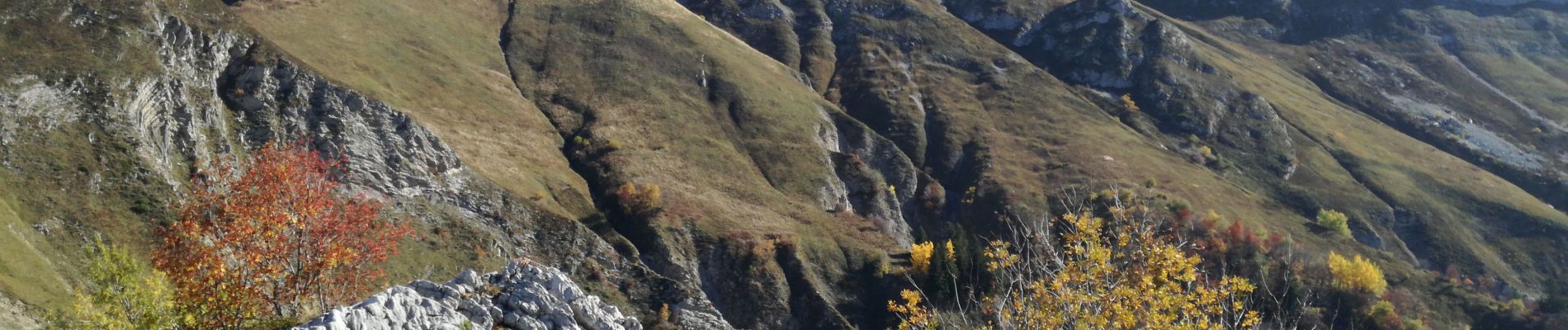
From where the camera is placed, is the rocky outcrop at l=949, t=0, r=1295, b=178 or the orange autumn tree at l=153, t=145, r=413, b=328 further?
the rocky outcrop at l=949, t=0, r=1295, b=178

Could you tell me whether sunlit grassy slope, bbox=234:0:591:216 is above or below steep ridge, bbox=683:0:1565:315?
above

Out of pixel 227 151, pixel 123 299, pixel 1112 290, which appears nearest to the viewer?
pixel 1112 290

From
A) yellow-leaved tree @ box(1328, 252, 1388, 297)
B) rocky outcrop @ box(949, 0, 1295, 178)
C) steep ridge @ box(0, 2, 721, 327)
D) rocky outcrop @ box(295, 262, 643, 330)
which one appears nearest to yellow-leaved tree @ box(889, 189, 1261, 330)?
rocky outcrop @ box(295, 262, 643, 330)

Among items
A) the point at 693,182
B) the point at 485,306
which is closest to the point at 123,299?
the point at 485,306

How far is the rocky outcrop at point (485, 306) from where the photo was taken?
22.0 m

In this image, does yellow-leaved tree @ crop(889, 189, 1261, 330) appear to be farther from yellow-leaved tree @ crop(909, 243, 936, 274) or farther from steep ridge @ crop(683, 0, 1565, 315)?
steep ridge @ crop(683, 0, 1565, 315)

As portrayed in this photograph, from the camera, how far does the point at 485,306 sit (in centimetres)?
2488

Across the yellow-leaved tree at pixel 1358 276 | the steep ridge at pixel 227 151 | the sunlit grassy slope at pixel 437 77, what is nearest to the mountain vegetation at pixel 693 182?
the steep ridge at pixel 227 151

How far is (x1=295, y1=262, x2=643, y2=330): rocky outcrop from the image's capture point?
2195 cm

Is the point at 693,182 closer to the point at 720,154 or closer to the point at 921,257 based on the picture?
the point at 720,154

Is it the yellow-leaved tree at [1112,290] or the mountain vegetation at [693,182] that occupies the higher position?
the yellow-leaved tree at [1112,290]

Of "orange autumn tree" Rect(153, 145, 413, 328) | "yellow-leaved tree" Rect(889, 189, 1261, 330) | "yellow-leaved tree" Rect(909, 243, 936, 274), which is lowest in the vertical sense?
"yellow-leaved tree" Rect(909, 243, 936, 274)

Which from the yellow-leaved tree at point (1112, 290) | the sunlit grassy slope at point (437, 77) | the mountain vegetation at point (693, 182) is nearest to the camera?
the yellow-leaved tree at point (1112, 290)

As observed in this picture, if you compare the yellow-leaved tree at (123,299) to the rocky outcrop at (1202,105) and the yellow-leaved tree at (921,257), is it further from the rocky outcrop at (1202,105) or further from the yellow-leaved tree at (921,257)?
the rocky outcrop at (1202,105)
